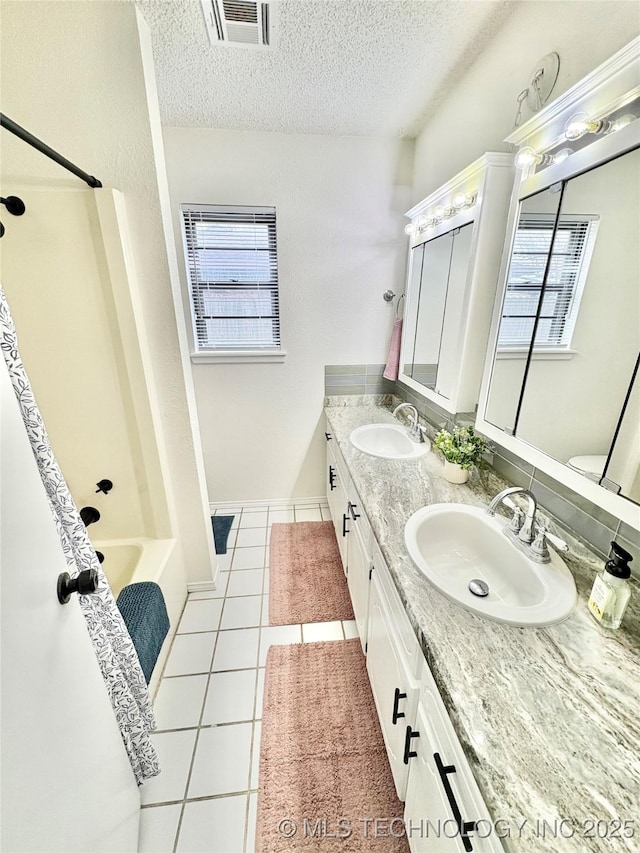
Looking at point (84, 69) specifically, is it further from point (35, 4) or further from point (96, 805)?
point (96, 805)

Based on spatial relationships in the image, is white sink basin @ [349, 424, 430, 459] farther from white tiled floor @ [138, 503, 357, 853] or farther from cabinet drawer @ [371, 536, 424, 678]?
white tiled floor @ [138, 503, 357, 853]

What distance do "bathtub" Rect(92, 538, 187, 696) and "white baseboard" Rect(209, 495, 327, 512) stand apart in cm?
93

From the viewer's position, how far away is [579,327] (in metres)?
1.01

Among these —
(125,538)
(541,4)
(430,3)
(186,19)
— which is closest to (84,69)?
(186,19)

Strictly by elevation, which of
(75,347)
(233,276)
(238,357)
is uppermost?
(233,276)

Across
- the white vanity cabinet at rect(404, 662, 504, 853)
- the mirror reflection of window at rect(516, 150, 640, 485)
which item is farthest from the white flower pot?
the white vanity cabinet at rect(404, 662, 504, 853)

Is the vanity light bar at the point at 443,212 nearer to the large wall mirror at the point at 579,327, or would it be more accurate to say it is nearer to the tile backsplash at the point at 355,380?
the large wall mirror at the point at 579,327

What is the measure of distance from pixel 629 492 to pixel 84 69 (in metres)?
2.24

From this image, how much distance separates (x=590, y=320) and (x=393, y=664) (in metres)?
1.19

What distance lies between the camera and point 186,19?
51.5 inches

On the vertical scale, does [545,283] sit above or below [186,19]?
below

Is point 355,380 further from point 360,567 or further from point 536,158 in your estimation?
point 536,158

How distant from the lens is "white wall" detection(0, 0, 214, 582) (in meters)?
1.18

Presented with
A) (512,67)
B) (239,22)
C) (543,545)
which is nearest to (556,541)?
(543,545)
